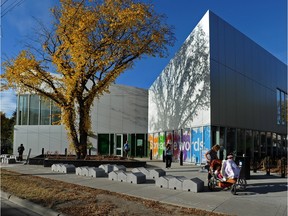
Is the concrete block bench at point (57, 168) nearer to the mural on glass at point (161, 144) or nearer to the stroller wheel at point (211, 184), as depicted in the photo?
the stroller wheel at point (211, 184)

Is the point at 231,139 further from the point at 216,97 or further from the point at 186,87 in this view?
the point at 186,87

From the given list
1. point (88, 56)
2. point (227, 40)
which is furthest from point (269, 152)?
point (88, 56)

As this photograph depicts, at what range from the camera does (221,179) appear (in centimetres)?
1205

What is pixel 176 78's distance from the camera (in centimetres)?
2827

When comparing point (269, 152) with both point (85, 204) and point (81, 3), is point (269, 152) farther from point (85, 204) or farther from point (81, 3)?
point (85, 204)

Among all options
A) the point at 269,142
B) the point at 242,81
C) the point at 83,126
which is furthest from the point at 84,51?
the point at 269,142

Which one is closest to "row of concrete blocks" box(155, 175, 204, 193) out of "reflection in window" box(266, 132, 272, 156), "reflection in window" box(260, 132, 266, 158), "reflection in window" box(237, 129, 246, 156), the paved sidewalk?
the paved sidewalk

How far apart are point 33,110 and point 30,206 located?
1366 inches

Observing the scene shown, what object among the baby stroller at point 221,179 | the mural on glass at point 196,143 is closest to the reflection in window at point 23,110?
the mural on glass at point 196,143

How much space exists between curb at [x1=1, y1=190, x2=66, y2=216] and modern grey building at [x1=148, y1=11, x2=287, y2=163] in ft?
43.1

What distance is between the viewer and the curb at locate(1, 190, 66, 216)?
28.7ft

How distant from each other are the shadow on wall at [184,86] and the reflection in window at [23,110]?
18269 millimetres

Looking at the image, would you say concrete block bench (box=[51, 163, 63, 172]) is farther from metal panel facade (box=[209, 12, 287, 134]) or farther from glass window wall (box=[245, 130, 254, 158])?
glass window wall (box=[245, 130, 254, 158])

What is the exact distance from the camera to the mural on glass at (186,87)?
23.6 meters
